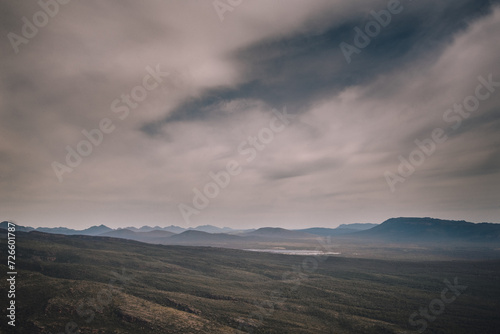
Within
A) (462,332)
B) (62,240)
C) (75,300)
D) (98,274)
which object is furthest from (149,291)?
(62,240)

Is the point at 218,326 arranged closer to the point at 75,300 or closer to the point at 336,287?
the point at 75,300

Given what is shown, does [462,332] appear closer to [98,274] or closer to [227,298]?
[227,298]

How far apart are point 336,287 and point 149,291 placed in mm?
77533

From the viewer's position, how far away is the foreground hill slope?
5956cm

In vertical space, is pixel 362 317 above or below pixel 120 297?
below

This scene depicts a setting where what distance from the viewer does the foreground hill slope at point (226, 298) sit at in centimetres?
5956

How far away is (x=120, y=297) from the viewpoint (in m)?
71.6

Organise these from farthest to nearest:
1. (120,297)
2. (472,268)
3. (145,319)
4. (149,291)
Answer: (472,268) → (149,291) → (120,297) → (145,319)

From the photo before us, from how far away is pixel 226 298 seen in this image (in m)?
Result: 85.6

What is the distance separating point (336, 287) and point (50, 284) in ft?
345

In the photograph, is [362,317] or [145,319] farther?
[362,317]

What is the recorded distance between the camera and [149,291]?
271 feet

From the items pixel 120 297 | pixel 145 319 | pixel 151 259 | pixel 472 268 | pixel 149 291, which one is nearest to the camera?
pixel 145 319

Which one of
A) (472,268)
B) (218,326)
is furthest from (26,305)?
(472,268)
